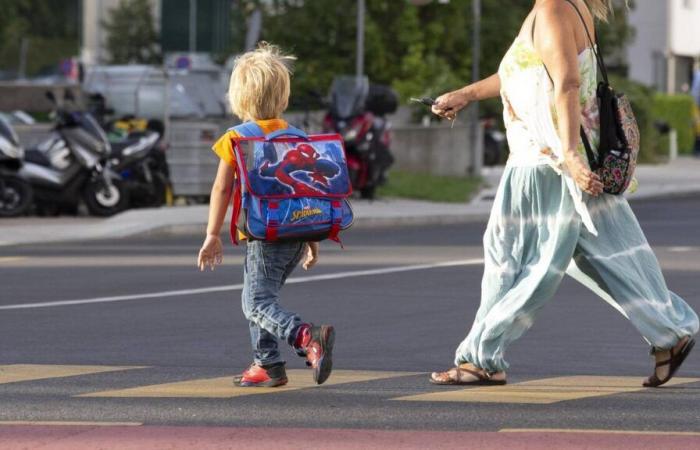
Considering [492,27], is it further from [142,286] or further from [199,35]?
[199,35]

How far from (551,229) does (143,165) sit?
16.0 m

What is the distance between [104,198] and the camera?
23328 millimetres

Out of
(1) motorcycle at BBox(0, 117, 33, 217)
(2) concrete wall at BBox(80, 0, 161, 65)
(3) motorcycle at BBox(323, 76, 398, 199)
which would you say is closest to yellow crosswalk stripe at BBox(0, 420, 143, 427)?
(1) motorcycle at BBox(0, 117, 33, 217)

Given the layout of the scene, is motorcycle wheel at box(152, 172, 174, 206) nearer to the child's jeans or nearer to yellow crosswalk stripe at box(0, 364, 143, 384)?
yellow crosswalk stripe at box(0, 364, 143, 384)

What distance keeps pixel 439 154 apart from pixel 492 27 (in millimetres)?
Answer: 10249

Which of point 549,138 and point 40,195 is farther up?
point 549,138

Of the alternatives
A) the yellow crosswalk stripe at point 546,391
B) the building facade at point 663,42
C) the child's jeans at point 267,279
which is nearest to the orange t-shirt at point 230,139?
the child's jeans at point 267,279

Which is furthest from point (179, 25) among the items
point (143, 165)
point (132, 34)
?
point (143, 165)

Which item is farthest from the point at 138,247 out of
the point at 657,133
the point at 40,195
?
the point at 657,133

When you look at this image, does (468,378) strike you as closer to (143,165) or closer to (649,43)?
(143,165)

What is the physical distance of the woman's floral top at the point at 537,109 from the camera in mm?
8281

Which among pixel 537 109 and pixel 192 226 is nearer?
pixel 537 109

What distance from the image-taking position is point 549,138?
27.2 ft

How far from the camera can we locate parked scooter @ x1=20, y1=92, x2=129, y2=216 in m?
23.1
